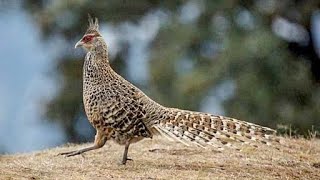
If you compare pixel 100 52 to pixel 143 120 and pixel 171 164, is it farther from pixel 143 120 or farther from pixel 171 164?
pixel 171 164

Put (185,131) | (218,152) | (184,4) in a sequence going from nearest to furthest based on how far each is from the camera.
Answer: (185,131)
(218,152)
(184,4)

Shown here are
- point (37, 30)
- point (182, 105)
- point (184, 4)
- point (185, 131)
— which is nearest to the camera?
point (185, 131)

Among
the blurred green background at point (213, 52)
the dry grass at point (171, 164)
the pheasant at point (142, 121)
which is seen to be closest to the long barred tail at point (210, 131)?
the pheasant at point (142, 121)

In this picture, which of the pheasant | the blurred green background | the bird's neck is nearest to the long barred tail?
the pheasant

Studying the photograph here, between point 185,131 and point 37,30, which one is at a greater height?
point 37,30

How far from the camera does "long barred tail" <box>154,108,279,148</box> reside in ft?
23.7

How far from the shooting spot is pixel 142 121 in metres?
7.37

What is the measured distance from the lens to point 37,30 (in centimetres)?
1588

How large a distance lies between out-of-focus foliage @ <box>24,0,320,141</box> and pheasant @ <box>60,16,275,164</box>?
5.18 metres

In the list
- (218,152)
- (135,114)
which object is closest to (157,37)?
(218,152)

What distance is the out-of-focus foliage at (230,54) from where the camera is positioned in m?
13.3

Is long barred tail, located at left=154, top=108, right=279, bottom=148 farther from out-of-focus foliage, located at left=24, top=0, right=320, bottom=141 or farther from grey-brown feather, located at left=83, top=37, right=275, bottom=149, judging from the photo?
out-of-focus foliage, located at left=24, top=0, right=320, bottom=141

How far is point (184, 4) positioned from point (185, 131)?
7778mm

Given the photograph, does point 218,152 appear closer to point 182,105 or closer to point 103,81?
point 103,81
